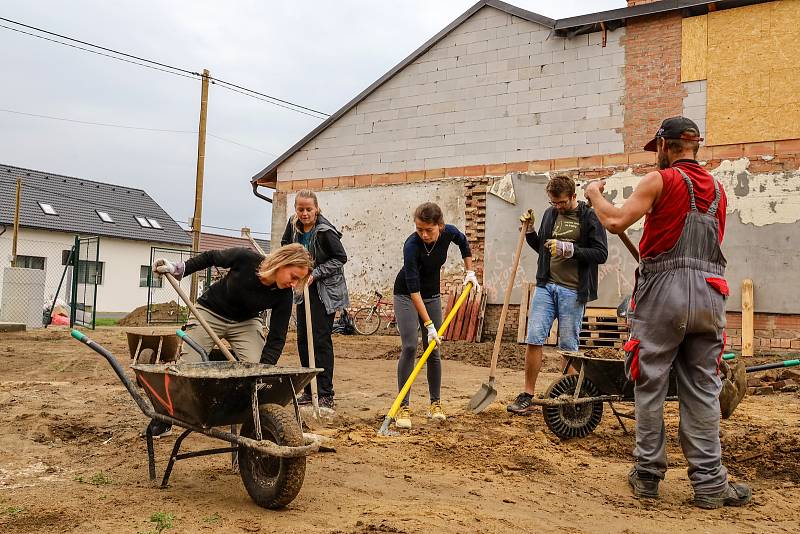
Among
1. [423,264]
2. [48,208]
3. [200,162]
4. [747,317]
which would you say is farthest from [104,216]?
[423,264]

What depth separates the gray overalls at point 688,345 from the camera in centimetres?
328

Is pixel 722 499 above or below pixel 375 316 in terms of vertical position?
below

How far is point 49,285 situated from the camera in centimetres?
2617

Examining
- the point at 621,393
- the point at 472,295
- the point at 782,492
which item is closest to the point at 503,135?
the point at 472,295

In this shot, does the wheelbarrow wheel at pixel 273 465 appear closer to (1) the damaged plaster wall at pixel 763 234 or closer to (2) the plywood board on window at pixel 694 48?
(1) the damaged plaster wall at pixel 763 234

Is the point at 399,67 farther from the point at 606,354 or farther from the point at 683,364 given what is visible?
the point at 683,364

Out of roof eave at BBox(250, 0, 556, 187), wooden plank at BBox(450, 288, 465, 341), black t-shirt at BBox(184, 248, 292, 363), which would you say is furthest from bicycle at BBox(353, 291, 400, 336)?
black t-shirt at BBox(184, 248, 292, 363)

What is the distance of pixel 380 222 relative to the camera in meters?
13.9

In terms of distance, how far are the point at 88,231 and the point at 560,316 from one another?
26.9 m

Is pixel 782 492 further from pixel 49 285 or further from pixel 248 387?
pixel 49 285

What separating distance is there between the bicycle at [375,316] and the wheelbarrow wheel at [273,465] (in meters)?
10.6

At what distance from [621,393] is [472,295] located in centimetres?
829

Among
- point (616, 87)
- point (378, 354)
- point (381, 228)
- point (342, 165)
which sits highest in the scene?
point (616, 87)

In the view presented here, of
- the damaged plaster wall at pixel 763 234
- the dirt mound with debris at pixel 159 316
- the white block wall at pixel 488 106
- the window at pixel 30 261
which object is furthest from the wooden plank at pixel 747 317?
the window at pixel 30 261
